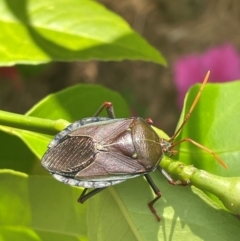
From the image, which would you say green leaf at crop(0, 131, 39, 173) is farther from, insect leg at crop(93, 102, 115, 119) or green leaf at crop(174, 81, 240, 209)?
green leaf at crop(174, 81, 240, 209)

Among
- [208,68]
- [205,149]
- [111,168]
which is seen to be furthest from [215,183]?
[208,68]

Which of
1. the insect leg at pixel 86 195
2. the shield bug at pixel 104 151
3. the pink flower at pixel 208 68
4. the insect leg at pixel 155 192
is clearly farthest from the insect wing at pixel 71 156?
the pink flower at pixel 208 68

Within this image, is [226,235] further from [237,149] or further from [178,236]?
[237,149]

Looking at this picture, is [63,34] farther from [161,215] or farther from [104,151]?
[161,215]

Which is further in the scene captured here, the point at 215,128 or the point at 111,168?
the point at 111,168

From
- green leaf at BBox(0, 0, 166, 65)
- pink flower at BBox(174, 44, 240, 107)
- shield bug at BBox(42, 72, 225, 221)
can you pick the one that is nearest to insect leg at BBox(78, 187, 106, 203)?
shield bug at BBox(42, 72, 225, 221)
